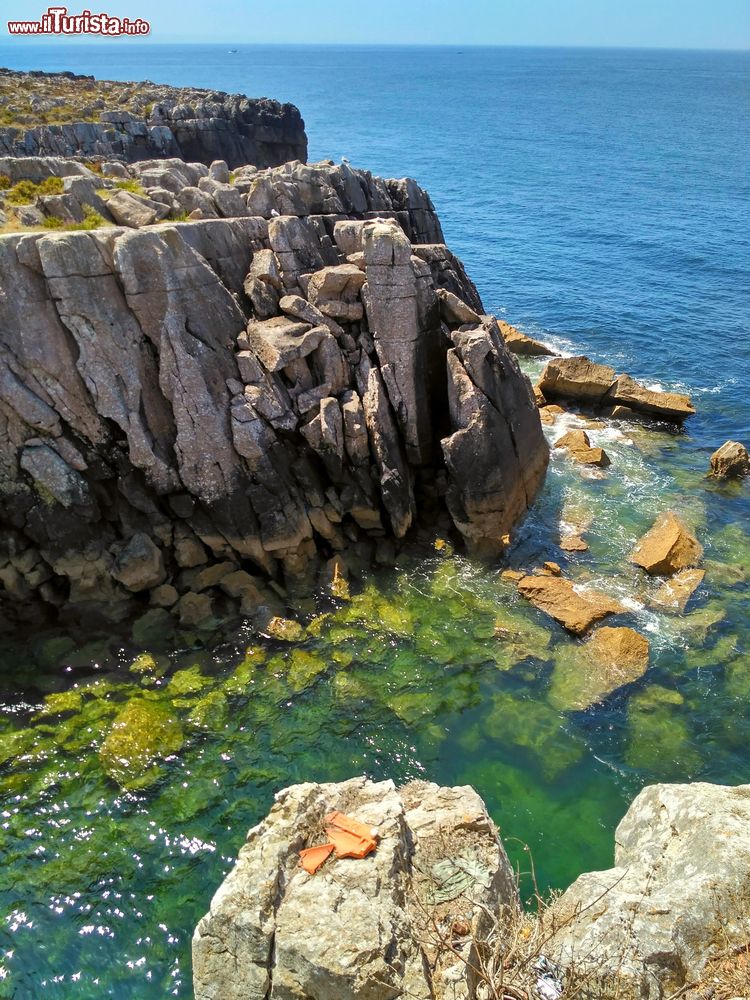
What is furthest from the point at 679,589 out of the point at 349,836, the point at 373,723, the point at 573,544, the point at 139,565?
the point at 139,565

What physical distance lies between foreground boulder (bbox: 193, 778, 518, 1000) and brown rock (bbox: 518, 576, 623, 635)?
12796 millimetres

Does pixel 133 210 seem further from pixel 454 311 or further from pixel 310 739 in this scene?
pixel 310 739

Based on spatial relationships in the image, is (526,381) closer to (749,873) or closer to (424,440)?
(424,440)

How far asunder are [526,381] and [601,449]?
22.5 feet

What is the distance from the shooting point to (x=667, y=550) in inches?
1078

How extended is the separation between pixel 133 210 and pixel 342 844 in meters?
26.8

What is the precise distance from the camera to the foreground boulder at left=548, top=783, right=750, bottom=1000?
10.1 metres

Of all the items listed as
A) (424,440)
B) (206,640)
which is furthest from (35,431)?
(424,440)

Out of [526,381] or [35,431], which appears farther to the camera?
[526,381]

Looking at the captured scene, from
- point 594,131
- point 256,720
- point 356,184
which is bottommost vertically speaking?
point 256,720

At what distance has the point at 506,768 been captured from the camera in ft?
65.6

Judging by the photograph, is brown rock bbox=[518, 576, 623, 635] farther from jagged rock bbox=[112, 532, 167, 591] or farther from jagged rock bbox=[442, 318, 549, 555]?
jagged rock bbox=[112, 532, 167, 591]

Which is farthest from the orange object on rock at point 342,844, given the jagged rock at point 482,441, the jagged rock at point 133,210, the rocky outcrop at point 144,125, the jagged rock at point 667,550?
the rocky outcrop at point 144,125

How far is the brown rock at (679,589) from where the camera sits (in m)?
25.7
